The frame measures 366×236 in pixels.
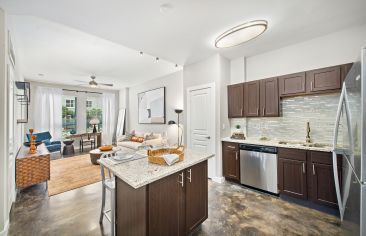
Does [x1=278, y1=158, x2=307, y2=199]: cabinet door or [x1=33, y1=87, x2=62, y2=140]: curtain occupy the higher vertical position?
[x1=33, y1=87, x2=62, y2=140]: curtain

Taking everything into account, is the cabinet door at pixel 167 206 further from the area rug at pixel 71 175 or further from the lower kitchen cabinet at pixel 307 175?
the area rug at pixel 71 175

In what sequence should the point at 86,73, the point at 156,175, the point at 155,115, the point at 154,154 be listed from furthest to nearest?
the point at 155,115 → the point at 86,73 → the point at 154,154 → the point at 156,175

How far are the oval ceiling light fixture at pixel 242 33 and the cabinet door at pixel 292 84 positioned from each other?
3.49ft

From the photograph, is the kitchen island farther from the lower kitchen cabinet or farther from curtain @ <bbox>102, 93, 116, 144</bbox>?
curtain @ <bbox>102, 93, 116, 144</bbox>

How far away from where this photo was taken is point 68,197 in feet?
8.79

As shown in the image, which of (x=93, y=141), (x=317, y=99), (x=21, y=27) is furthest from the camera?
(x=93, y=141)

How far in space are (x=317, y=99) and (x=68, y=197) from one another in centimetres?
475

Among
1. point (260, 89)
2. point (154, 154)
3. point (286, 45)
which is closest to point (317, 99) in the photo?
point (260, 89)

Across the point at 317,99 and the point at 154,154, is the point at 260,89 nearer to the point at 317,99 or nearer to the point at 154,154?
the point at 317,99

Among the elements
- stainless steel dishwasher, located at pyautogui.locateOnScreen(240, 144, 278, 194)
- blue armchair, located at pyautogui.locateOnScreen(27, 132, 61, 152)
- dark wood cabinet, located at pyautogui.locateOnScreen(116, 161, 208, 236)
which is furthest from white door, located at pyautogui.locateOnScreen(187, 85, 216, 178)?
blue armchair, located at pyautogui.locateOnScreen(27, 132, 61, 152)

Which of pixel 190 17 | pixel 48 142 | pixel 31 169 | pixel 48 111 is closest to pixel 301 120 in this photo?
pixel 190 17

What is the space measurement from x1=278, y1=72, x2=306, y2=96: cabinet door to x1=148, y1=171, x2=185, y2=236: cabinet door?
247 centimetres

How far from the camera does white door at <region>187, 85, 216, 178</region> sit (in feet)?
11.1

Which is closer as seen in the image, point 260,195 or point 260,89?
point 260,195
